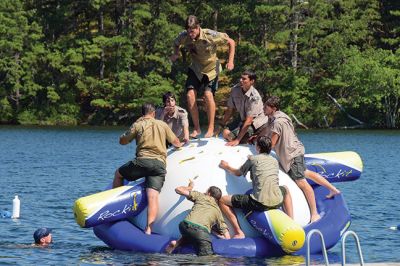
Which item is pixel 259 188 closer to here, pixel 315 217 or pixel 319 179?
pixel 315 217

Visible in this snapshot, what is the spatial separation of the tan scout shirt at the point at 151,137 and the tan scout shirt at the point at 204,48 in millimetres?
1383

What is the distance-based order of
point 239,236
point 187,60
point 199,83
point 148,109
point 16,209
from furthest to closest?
point 187,60
point 16,209
point 199,83
point 148,109
point 239,236

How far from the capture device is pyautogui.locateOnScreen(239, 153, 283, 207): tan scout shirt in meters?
16.0

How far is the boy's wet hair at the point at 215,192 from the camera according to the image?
52.4 feet

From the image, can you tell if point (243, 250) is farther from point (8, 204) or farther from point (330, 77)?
point (330, 77)

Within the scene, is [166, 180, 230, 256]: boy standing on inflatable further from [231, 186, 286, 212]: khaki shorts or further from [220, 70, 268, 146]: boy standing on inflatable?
[220, 70, 268, 146]: boy standing on inflatable

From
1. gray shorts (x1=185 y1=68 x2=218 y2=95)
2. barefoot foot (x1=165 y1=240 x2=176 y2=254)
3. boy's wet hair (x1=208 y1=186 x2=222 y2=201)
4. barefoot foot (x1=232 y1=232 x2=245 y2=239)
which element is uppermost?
gray shorts (x1=185 y1=68 x2=218 y2=95)

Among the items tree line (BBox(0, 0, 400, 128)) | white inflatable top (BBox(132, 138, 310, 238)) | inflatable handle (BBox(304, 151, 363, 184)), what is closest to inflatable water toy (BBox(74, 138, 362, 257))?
white inflatable top (BBox(132, 138, 310, 238))

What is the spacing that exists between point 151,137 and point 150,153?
254 mm

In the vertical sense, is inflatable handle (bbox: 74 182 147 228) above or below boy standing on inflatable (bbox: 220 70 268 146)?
below

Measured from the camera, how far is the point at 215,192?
16.0m

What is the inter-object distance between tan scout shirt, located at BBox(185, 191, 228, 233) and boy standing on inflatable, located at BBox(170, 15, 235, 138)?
2004 mm

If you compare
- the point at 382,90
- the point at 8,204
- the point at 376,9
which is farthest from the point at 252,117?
the point at 376,9

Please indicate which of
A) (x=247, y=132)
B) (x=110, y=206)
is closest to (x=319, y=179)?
(x=247, y=132)
